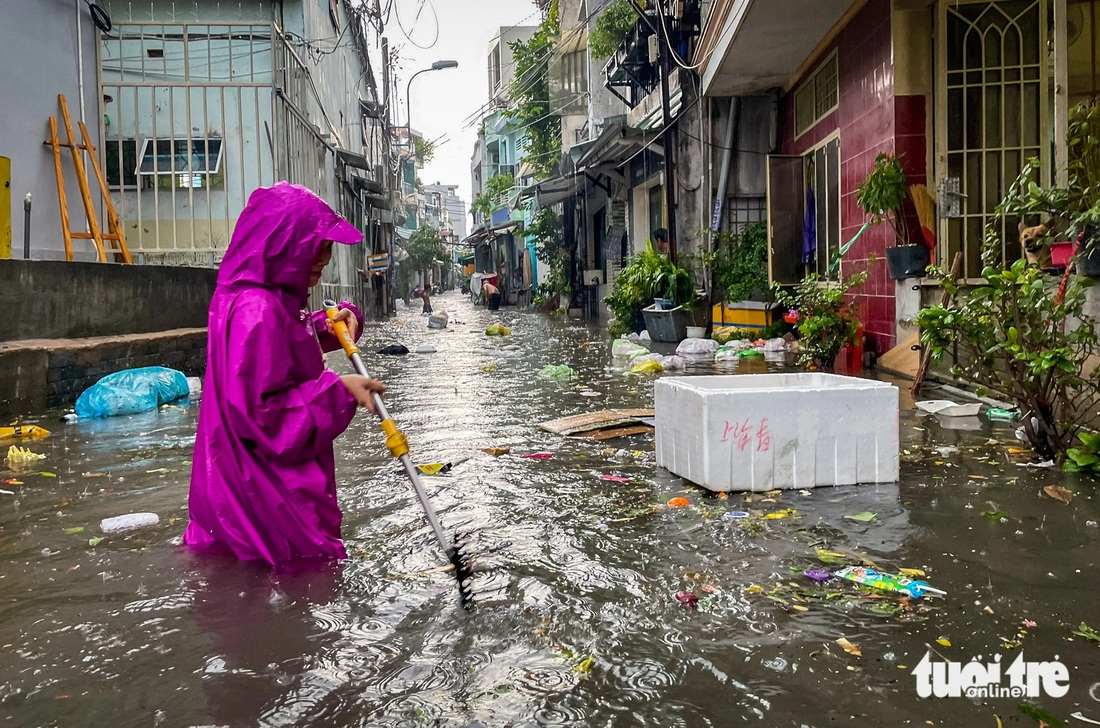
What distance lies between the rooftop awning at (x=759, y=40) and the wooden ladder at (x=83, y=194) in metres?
7.52

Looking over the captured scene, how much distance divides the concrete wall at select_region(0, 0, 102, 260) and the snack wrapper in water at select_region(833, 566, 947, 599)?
9.86 meters

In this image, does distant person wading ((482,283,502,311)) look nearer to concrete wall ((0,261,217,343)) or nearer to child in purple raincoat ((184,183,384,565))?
concrete wall ((0,261,217,343))

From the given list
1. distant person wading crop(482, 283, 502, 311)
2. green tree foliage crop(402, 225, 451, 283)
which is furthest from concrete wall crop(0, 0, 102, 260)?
green tree foliage crop(402, 225, 451, 283)

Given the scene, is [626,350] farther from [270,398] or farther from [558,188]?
[558,188]

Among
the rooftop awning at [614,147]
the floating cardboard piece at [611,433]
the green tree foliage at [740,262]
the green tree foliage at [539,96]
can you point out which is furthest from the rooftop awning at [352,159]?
the floating cardboard piece at [611,433]

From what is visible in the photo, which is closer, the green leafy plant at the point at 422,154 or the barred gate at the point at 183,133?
the barred gate at the point at 183,133

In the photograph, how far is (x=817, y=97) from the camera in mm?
11305

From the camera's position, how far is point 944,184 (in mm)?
7703

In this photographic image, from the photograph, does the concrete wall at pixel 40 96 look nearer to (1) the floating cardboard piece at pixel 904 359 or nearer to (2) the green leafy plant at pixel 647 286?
(2) the green leafy plant at pixel 647 286

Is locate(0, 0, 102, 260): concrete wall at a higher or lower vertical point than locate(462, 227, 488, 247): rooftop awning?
lower

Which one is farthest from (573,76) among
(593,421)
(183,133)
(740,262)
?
(593,421)

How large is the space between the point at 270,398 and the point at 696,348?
8.37 meters

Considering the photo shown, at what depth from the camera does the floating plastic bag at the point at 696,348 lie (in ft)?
35.7

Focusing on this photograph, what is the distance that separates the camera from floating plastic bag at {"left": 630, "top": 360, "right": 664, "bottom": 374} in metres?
9.74
